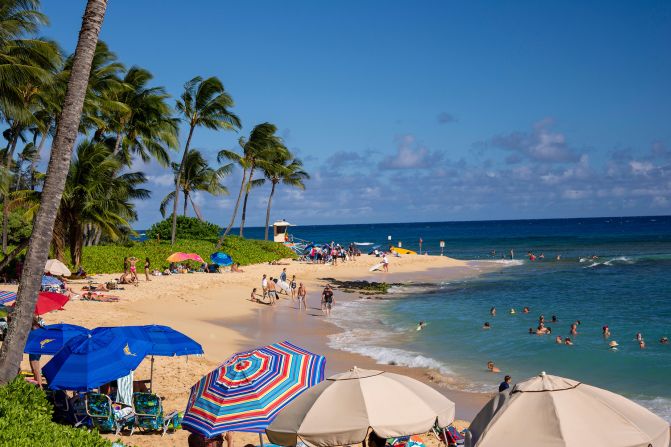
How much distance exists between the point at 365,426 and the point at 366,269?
41.2m

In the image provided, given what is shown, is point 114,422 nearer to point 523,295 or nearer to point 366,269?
point 523,295

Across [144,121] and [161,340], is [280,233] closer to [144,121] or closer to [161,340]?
[144,121]

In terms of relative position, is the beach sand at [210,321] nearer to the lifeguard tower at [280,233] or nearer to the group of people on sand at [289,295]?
the group of people on sand at [289,295]

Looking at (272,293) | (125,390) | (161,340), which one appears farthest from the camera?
(272,293)

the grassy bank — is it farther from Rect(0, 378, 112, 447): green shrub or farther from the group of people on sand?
Rect(0, 378, 112, 447): green shrub

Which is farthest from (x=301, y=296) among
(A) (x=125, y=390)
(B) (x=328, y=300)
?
(A) (x=125, y=390)

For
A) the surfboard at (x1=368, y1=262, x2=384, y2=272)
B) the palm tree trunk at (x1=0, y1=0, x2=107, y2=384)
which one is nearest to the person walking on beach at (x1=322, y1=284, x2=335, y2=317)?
the palm tree trunk at (x1=0, y1=0, x2=107, y2=384)

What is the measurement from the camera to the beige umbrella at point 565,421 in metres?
5.22

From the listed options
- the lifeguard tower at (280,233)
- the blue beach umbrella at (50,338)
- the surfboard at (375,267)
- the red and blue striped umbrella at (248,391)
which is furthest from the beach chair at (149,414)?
the lifeguard tower at (280,233)

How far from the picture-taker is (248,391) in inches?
285

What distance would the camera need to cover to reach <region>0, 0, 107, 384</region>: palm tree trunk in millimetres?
8469

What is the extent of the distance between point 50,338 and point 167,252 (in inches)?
964

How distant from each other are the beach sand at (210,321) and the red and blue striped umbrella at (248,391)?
2.79m

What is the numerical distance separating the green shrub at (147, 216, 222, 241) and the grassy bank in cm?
111
